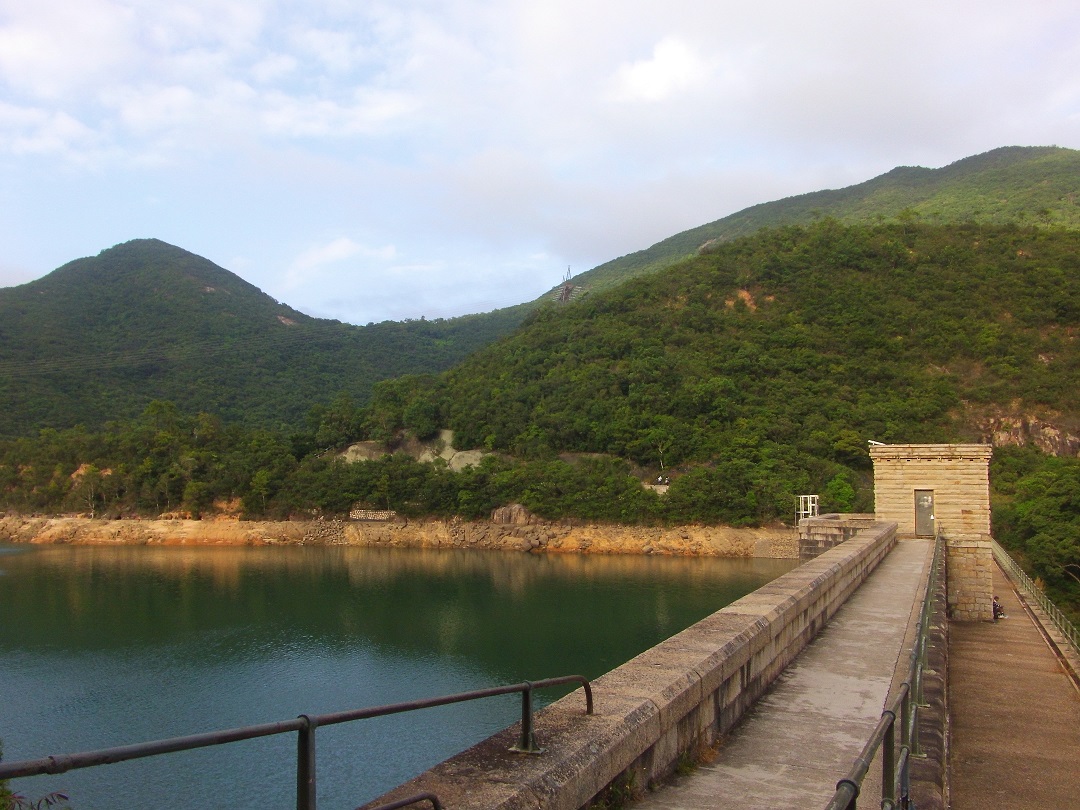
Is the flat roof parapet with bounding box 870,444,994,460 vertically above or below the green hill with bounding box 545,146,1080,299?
below

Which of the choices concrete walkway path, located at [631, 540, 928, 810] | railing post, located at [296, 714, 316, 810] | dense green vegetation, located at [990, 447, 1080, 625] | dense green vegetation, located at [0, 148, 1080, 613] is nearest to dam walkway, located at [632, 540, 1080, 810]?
concrete walkway path, located at [631, 540, 928, 810]

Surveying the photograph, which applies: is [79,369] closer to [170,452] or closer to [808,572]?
[170,452]

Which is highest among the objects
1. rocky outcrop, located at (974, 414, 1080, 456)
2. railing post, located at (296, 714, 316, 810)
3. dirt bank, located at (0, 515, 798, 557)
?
rocky outcrop, located at (974, 414, 1080, 456)

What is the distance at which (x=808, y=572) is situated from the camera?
8.96 m

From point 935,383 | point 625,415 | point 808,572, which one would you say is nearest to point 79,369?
point 625,415

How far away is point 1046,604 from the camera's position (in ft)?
70.0

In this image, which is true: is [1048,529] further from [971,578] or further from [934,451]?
[934,451]

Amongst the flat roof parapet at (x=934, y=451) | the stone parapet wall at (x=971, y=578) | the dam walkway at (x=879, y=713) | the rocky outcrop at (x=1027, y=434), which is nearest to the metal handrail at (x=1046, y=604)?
the dam walkway at (x=879, y=713)

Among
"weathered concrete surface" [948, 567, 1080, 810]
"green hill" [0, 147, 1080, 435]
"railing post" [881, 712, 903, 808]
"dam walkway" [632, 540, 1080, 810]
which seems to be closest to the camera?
"railing post" [881, 712, 903, 808]

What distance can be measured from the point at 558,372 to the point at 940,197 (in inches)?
2725

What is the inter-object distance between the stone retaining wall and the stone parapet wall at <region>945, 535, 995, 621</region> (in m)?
14.0

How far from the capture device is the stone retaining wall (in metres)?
2.73

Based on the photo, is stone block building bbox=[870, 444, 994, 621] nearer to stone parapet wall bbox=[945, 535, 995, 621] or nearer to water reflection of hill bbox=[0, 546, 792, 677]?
stone parapet wall bbox=[945, 535, 995, 621]

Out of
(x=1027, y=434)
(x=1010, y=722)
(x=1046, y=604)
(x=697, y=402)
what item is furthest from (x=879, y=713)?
(x=1027, y=434)
